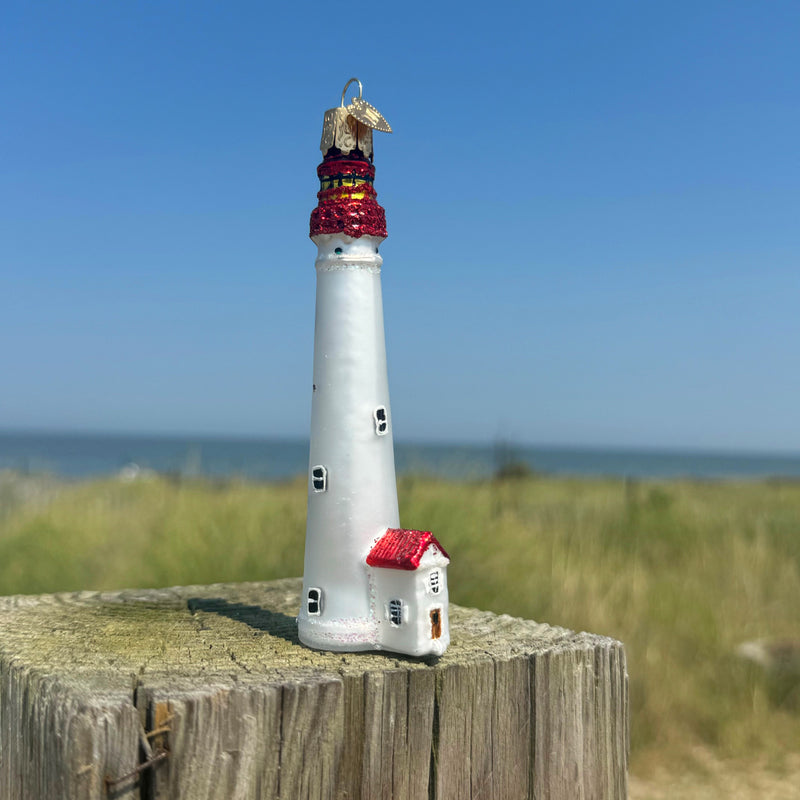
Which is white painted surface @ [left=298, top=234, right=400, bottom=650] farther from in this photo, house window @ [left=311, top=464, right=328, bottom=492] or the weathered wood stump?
the weathered wood stump

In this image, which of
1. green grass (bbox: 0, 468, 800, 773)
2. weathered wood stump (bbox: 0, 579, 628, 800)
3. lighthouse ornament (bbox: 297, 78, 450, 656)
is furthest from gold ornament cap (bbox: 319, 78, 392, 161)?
green grass (bbox: 0, 468, 800, 773)

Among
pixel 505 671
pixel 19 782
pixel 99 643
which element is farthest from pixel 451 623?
pixel 19 782

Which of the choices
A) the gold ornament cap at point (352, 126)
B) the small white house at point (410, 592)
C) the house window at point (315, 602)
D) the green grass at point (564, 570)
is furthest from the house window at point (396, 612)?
the green grass at point (564, 570)

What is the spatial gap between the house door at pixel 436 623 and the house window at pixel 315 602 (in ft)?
1.66

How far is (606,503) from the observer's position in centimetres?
912

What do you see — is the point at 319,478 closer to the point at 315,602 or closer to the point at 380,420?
the point at 380,420

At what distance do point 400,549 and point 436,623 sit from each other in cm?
35

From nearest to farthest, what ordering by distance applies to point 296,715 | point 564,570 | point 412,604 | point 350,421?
1. point 296,715
2. point 412,604
3. point 350,421
4. point 564,570

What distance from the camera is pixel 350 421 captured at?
12.0 ft

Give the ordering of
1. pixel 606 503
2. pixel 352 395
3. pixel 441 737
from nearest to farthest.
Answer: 1. pixel 441 737
2. pixel 352 395
3. pixel 606 503

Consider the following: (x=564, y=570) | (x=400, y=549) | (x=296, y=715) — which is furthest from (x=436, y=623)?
(x=564, y=570)

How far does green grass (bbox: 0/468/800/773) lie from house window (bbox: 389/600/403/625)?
7.91ft

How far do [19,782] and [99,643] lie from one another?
0.63m

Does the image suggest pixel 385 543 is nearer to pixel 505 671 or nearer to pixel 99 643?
pixel 505 671
